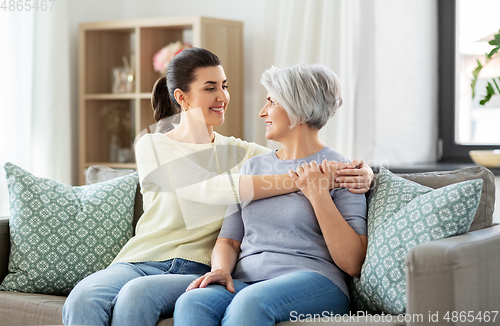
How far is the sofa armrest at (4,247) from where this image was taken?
6.33ft

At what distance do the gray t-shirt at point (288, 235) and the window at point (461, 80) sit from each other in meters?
1.65

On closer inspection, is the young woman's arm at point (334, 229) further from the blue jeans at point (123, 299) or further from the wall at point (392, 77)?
the wall at point (392, 77)

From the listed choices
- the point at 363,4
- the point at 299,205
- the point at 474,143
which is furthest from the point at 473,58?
the point at 299,205

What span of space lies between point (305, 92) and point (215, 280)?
0.63m

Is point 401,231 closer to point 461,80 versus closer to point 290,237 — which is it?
point 290,237

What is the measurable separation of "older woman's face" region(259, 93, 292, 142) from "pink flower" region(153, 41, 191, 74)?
1.61 m

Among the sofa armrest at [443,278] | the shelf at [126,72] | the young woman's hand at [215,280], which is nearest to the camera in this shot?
the sofa armrest at [443,278]

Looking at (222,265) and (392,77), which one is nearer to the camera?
(222,265)

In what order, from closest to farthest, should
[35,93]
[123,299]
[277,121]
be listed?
1. [123,299]
2. [277,121]
3. [35,93]

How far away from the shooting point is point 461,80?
10.3 feet

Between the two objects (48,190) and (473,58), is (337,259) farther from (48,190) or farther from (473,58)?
(473,58)

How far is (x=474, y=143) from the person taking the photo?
3096 millimetres

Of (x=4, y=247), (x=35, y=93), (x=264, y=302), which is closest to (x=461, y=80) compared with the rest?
(x=264, y=302)

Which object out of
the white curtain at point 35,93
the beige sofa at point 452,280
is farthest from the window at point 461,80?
the white curtain at point 35,93
